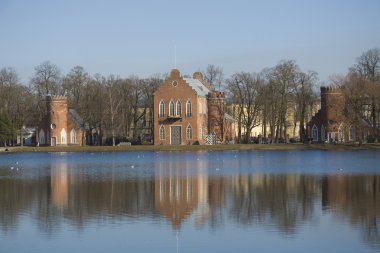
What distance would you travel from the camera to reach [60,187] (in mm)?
38281

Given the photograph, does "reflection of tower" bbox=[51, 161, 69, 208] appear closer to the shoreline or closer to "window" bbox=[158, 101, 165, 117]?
the shoreline

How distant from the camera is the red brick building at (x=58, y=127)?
97.8 meters

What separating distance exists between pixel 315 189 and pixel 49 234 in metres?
15.6

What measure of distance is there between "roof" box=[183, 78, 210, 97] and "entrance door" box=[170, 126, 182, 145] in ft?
17.1

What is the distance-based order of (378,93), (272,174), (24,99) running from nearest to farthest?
(272,174) → (378,93) → (24,99)

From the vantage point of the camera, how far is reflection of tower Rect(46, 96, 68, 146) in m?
97.6

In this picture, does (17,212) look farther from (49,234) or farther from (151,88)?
(151,88)

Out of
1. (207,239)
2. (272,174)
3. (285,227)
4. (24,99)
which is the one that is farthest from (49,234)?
(24,99)

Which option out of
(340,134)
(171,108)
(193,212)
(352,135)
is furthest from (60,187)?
(340,134)

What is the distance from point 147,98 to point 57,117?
58.1 ft

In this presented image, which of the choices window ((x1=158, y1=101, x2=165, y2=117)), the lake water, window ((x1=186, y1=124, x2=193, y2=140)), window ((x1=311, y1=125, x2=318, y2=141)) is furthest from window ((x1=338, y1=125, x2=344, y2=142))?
the lake water

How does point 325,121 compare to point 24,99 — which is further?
point 24,99

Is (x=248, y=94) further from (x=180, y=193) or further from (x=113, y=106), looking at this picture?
(x=180, y=193)

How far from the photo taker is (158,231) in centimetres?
2278
